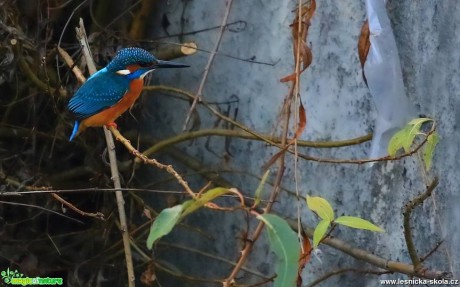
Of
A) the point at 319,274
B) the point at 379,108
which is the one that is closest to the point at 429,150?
the point at 379,108

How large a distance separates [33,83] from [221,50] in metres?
0.72

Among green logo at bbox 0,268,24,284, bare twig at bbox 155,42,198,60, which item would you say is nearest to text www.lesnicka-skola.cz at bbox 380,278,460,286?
bare twig at bbox 155,42,198,60

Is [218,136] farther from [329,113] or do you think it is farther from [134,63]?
[134,63]

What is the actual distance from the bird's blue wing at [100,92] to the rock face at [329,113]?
26.2 inches

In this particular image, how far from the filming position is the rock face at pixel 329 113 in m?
2.34

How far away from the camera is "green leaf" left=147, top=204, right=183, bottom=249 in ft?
4.44

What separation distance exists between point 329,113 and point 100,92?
30.7 inches

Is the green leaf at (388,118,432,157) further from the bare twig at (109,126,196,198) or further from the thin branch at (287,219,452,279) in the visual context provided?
the bare twig at (109,126,196,198)

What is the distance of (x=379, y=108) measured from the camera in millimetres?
2379

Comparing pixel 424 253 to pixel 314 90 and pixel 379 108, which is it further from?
pixel 314 90

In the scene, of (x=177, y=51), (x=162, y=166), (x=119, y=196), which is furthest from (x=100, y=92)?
(x=177, y=51)

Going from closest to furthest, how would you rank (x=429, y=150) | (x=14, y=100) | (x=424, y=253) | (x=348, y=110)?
(x=429, y=150) < (x=424, y=253) < (x=348, y=110) < (x=14, y=100)

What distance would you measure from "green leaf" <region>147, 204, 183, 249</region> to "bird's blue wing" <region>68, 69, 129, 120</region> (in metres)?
Answer: 0.96

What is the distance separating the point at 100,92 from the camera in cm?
230
